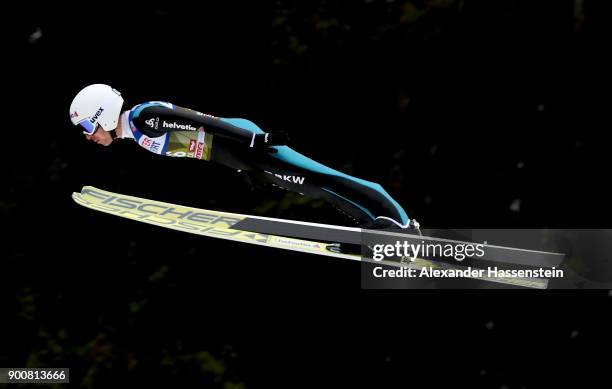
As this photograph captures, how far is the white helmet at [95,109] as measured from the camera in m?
6.57

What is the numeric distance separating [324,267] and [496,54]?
9.68 ft

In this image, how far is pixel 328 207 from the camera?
31.7ft

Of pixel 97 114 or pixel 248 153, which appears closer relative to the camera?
pixel 97 114

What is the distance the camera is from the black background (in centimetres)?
953

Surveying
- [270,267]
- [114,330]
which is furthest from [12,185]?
[270,267]

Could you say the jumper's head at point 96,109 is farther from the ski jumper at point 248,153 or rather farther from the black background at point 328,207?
the black background at point 328,207

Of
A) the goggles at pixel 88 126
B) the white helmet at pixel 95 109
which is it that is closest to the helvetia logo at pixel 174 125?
the white helmet at pixel 95 109

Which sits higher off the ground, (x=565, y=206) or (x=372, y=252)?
(x=565, y=206)

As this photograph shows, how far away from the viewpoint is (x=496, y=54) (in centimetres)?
982

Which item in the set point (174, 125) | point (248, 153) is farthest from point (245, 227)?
point (174, 125)

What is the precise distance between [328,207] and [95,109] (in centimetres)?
363

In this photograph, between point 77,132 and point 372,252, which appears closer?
point 372,252

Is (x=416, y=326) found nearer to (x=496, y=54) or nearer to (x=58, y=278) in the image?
(x=496, y=54)

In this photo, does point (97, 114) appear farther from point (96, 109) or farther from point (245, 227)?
point (245, 227)
